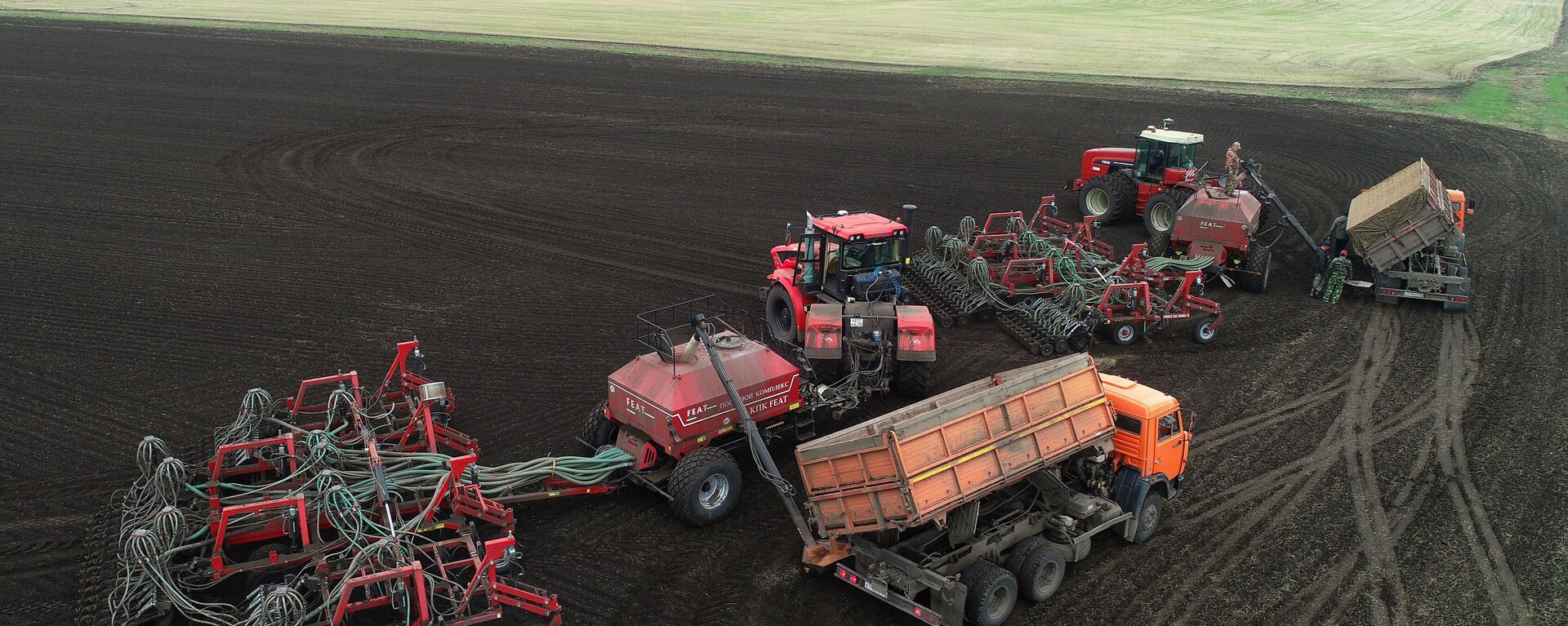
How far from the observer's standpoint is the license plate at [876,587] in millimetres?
9953

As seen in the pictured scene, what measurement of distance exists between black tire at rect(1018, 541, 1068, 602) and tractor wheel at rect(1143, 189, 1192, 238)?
1359 centimetres

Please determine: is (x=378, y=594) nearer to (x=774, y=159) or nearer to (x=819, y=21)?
(x=774, y=159)

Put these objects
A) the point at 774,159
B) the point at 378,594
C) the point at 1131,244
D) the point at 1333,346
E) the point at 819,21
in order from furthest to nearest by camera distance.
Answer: the point at 819,21, the point at 774,159, the point at 1131,244, the point at 1333,346, the point at 378,594

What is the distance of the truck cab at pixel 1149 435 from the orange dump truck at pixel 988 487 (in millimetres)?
20

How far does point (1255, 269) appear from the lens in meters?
20.2

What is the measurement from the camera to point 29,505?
11.6 metres

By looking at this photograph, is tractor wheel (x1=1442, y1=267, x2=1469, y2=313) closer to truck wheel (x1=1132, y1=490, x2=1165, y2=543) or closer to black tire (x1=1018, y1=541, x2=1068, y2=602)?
truck wheel (x1=1132, y1=490, x2=1165, y2=543)

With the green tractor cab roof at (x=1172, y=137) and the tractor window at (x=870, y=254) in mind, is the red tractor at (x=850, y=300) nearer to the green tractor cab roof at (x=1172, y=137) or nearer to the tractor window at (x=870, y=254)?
the tractor window at (x=870, y=254)

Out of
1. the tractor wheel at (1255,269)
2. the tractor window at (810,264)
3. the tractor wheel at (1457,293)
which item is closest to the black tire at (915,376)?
the tractor window at (810,264)

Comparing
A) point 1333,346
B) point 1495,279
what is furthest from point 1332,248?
point 1333,346

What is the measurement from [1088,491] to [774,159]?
60.4ft

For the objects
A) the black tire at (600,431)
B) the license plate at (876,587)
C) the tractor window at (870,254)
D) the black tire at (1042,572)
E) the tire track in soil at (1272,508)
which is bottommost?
the tire track in soil at (1272,508)

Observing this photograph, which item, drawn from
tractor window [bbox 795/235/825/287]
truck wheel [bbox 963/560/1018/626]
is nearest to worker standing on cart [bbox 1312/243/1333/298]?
tractor window [bbox 795/235/825/287]

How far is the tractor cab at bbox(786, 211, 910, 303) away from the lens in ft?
51.5
